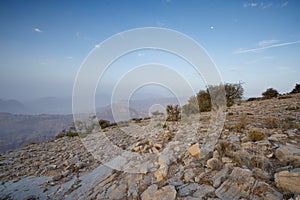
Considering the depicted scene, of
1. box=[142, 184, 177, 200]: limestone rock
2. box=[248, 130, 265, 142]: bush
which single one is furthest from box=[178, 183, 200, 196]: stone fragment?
box=[248, 130, 265, 142]: bush

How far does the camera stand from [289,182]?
2.31 metres

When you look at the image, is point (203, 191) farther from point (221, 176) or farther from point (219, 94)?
point (219, 94)

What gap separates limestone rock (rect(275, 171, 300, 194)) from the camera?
222cm

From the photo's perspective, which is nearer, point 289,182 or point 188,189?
point 289,182

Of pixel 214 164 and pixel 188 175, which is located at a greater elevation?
pixel 214 164

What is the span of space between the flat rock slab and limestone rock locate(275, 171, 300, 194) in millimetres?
363

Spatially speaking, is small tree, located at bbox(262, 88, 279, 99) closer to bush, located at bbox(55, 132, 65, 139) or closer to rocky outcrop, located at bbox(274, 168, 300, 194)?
rocky outcrop, located at bbox(274, 168, 300, 194)

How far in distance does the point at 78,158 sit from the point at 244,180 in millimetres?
6270

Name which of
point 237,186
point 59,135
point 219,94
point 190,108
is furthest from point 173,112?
point 59,135

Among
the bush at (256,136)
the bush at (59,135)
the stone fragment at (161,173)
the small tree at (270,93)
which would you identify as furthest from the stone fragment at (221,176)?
the small tree at (270,93)

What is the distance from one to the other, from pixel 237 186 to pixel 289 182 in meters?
0.74

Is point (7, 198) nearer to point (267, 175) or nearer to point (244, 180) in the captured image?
point (244, 180)

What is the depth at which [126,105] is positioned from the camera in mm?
9680

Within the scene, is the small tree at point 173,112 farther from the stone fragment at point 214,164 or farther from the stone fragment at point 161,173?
the stone fragment at point 214,164
